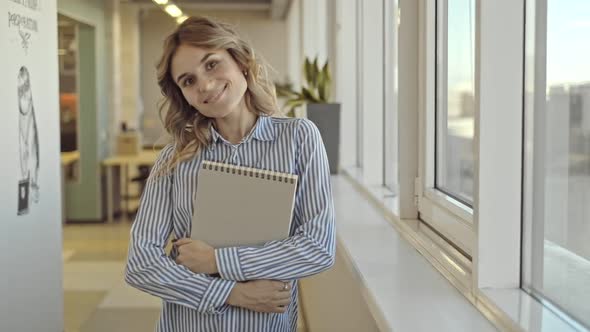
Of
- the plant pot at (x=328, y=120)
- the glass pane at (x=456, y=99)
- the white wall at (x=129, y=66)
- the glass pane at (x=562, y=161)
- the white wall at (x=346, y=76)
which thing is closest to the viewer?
the glass pane at (x=562, y=161)

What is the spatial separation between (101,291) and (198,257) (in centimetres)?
434

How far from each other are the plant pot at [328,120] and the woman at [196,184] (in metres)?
2.81

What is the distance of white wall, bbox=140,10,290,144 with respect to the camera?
42.7ft

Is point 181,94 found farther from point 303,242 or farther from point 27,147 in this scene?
point 27,147

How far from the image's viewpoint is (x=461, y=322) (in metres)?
1.49

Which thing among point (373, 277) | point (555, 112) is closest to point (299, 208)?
point (373, 277)

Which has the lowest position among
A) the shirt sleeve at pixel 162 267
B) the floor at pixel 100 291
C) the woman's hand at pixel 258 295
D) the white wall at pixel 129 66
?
the floor at pixel 100 291

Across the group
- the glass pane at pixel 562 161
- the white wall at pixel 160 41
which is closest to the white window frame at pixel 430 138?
the glass pane at pixel 562 161

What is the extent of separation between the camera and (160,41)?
13.2 metres

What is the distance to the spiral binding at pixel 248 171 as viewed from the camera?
1.54 m

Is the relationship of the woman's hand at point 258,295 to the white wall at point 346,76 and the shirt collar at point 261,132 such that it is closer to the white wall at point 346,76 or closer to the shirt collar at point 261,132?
the shirt collar at point 261,132

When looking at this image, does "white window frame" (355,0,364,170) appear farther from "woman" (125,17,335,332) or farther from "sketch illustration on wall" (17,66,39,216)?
"woman" (125,17,335,332)

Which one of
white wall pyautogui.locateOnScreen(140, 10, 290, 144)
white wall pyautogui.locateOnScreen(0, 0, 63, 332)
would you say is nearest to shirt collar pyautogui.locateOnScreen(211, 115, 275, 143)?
white wall pyautogui.locateOnScreen(0, 0, 63, 332)

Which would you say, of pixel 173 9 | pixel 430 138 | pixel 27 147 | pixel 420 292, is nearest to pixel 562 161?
pixel 420 292
